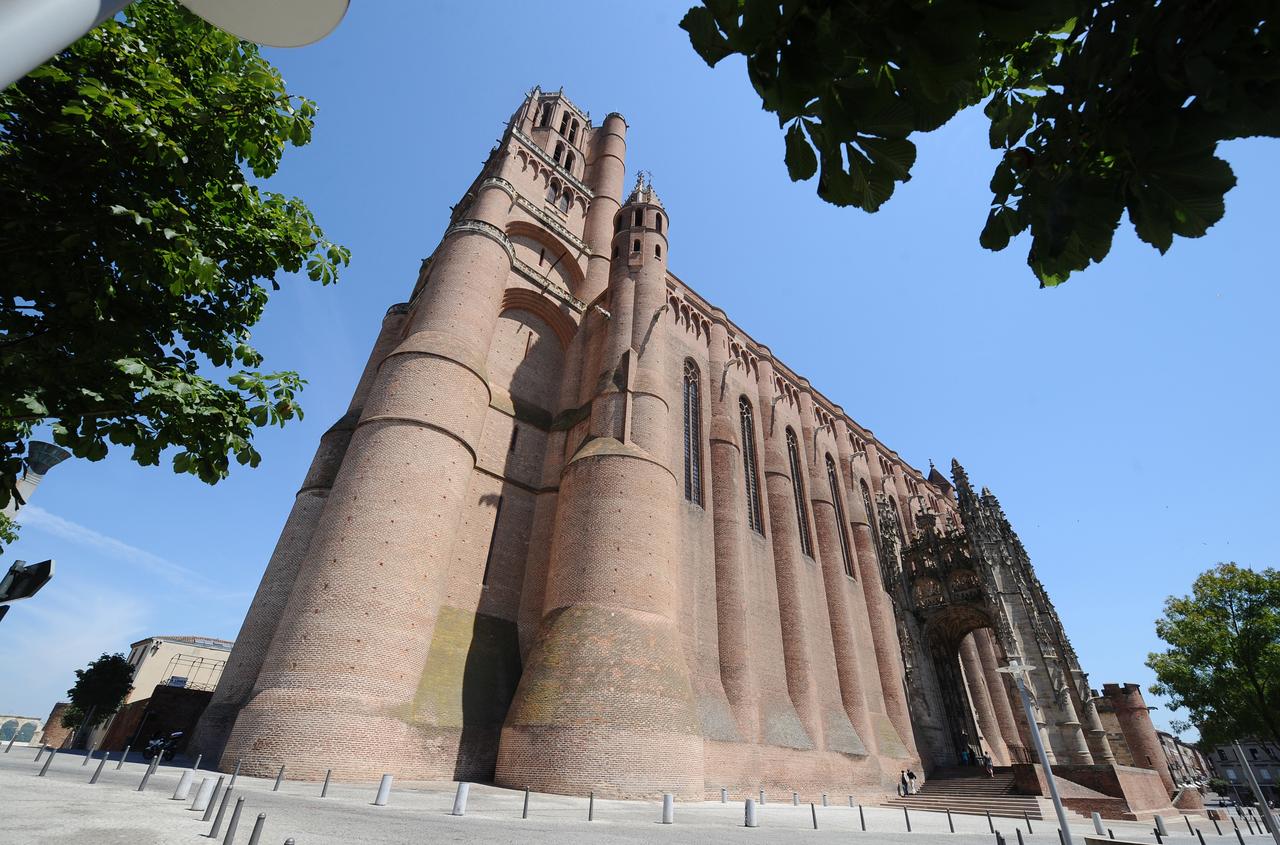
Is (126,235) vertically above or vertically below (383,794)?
above

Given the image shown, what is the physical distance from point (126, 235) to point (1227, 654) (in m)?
35.5

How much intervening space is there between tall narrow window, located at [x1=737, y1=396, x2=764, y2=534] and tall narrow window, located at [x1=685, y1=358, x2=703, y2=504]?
2533mm

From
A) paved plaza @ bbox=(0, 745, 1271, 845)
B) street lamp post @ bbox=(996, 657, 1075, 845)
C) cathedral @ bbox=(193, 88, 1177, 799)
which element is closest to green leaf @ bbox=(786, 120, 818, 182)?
paved plaza @ bbox=(0, 745, 1271, 845)

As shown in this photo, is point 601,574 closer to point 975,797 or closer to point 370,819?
point 370,819

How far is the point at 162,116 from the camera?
4598mm

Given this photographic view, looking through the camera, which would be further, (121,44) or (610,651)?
(610,651)

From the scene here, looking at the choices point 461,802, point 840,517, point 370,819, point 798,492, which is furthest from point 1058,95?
point 840,517

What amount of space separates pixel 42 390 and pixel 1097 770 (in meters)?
25.1

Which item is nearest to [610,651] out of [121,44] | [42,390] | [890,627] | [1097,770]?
[42,390]

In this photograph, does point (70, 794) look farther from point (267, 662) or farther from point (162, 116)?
point (162, 116)

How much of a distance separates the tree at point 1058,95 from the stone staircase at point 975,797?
19.8m

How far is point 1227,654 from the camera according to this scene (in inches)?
933

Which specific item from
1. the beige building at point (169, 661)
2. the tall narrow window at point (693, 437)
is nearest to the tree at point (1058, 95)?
the tall narrow window at point (693, 437)

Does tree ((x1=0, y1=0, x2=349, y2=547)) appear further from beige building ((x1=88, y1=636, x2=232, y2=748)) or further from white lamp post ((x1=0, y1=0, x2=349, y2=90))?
beige building ((x1=88, y1=636, x2=232, y2=748))
